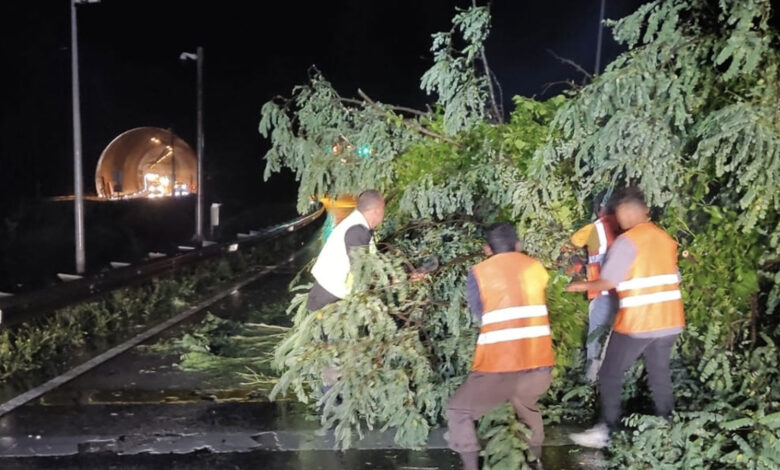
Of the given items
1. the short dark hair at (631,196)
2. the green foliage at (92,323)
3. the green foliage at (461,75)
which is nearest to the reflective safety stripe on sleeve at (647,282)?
the short dark hair at (631,196)

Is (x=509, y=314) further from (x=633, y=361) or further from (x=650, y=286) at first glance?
(x=633, y=361)

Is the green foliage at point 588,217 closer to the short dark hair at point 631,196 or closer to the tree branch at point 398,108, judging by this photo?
the short dark hair at point 631,196

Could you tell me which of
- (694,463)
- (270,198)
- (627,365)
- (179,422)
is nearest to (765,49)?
(627,365)

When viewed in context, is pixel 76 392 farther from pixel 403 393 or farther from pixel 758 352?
pixel 758 352

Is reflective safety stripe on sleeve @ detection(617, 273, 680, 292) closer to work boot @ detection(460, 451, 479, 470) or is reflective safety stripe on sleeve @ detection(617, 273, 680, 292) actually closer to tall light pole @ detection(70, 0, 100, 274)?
work boot @ detection(460, 451, 479, 470)

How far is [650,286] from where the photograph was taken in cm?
428

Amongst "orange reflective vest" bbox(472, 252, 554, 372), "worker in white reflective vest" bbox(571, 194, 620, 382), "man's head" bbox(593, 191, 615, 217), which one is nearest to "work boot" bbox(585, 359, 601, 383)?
"worker in white reflective vest" bbox(571, 194, 620, 382)

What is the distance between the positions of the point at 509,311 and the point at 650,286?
104cm

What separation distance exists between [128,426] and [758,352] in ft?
15.0

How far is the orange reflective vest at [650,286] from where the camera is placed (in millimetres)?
4266

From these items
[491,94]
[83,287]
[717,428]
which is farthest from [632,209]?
[83,287]

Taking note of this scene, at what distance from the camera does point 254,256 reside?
15578mm

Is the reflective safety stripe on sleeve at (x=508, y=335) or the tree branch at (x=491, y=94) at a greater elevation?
the tree branch at (x=491, y=94)

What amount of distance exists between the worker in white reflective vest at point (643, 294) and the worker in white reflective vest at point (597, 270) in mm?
554
